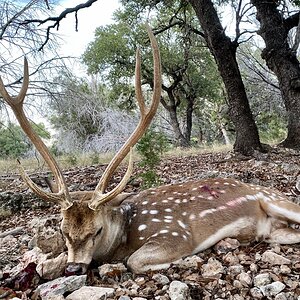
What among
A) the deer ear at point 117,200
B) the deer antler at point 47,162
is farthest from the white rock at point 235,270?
the deer antler at point 47,162

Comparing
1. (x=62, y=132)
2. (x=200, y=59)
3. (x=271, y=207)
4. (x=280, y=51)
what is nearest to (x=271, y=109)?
(x=200, y=59)

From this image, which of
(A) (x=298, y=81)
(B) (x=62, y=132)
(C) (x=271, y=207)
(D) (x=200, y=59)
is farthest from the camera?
(D) (x=200, y=59)

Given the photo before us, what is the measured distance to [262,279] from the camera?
2.63m

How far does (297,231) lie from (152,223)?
1.20m

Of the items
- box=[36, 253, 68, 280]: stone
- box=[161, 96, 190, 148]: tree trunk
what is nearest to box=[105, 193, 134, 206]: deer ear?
box=[36, 253, 68, 280]: stone

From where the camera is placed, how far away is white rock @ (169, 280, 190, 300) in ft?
8.14

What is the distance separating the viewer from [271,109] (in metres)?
22.6

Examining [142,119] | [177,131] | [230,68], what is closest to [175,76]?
[177,131]

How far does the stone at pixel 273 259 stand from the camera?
9.62 ft

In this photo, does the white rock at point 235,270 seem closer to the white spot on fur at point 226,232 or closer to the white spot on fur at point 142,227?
the white spot on fur at point 226,232

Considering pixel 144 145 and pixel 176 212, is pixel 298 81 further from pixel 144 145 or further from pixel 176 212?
pixel 176 212

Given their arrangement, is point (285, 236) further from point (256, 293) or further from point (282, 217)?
point (256, 293)

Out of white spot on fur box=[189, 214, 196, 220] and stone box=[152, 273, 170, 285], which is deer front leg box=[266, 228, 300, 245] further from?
stone box=[152, 273, 170, 285]

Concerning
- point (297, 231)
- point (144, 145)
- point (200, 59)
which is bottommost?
point (297, 231)
